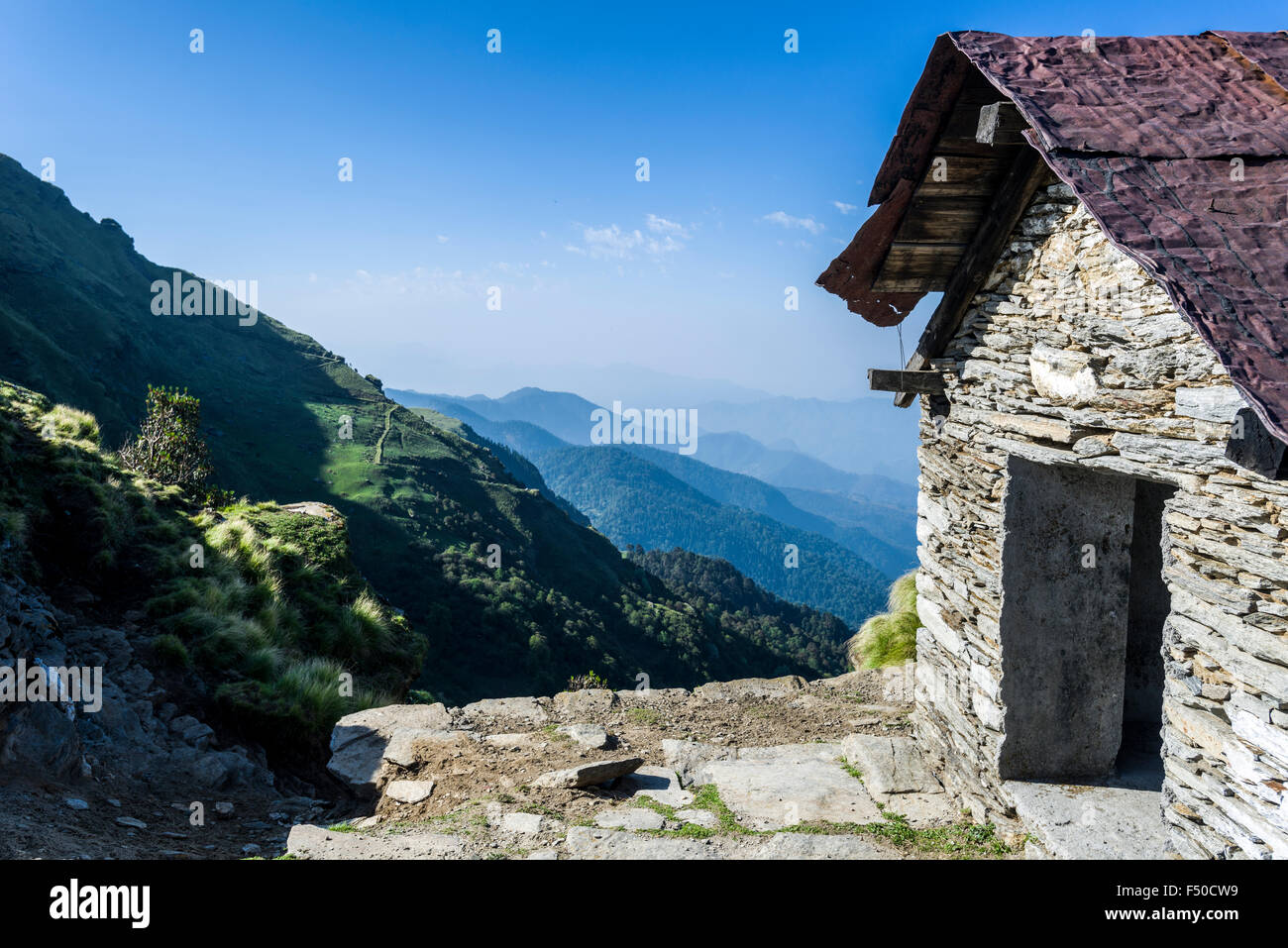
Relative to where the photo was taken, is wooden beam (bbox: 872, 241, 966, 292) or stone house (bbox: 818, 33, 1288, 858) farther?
wooden beam (bbox: 872, 241, 966, 292)

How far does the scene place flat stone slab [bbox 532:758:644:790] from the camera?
18.5 ft

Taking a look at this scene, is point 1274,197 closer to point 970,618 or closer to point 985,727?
point 970,618

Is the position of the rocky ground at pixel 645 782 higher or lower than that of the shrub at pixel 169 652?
lower

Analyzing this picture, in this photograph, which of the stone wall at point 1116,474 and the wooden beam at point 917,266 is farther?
the wooden beam at point 917,266

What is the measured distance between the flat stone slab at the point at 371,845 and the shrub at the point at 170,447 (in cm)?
1137

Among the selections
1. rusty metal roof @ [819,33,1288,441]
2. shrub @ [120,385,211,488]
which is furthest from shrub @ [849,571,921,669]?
shrub @ [120,385,211,488]

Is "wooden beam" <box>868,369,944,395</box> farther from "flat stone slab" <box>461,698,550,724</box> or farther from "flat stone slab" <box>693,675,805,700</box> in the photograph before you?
"flat stone slab" <box>461,698,550,724</box>

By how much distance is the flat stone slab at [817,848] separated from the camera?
4547 millimetres

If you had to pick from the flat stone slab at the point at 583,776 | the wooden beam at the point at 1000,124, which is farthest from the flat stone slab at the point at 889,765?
the wooden beam at the point at 1000,124

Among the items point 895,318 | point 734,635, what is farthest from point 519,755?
point 734,635

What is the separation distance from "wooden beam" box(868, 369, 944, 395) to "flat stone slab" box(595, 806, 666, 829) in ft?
12.1

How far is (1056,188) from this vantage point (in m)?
4.46

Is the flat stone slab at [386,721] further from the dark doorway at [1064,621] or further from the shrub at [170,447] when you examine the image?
the shrub at [170,447]

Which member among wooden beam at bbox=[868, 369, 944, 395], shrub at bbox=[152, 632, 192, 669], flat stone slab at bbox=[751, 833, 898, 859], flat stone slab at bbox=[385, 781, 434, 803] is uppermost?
wooden beam at bbox=[868, 369, 944, 395]
